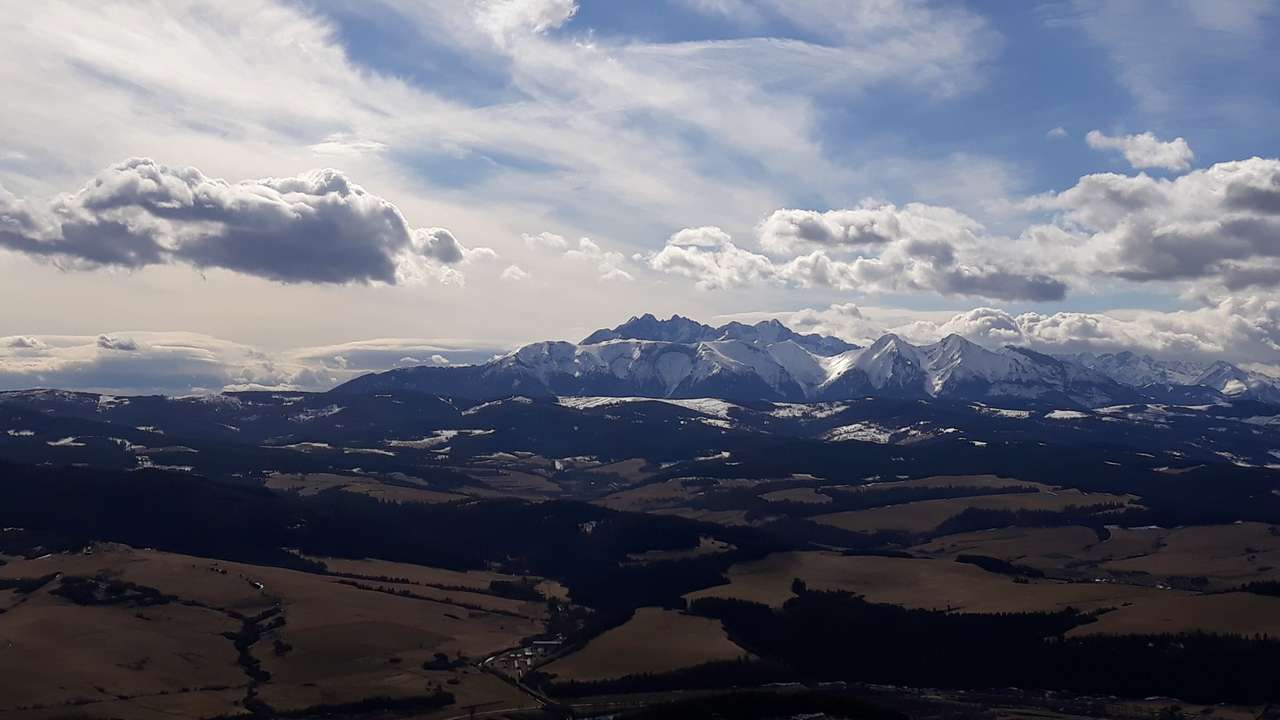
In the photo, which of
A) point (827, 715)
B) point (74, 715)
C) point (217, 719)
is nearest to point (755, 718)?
point (827, 715)

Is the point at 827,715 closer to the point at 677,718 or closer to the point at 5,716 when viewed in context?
the point at 677,718

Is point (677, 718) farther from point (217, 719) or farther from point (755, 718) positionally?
point (217, 719)

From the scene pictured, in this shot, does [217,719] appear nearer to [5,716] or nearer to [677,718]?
[5,716]

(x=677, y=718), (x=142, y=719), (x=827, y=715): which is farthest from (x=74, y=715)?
(x=827, y=715)

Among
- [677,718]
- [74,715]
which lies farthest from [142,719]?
[677,718]
